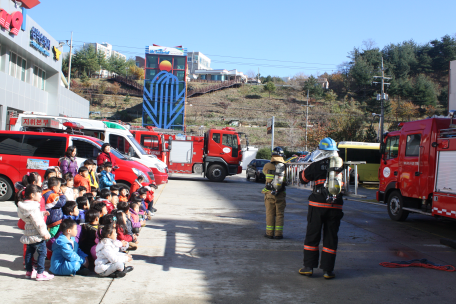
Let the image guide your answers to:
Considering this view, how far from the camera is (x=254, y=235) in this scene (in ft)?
26.8

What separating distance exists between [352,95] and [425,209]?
74.0 metres

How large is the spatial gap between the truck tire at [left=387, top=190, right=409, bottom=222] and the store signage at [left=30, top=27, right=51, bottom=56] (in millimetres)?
19840

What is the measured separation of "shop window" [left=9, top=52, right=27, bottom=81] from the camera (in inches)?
808

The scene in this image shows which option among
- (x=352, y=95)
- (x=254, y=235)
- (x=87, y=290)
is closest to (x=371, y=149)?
(x=254, y=235)

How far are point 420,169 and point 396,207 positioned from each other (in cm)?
157

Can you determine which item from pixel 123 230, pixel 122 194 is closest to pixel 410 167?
pixel 122 194

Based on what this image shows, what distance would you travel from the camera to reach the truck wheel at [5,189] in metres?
10.8

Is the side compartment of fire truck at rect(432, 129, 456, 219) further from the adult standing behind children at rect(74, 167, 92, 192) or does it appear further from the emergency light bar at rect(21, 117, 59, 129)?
the emergency light bar at rect(21, 117, 59, 129)

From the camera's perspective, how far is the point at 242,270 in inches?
221

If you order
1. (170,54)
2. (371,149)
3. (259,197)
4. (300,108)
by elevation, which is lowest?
(259,197)

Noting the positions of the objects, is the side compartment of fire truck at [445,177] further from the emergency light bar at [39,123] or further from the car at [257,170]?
the car at [257,170]

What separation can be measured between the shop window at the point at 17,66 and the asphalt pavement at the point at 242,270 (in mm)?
13714

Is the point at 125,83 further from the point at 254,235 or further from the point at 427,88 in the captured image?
the point at 254,235

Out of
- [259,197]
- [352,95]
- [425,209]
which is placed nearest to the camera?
[425,209]
